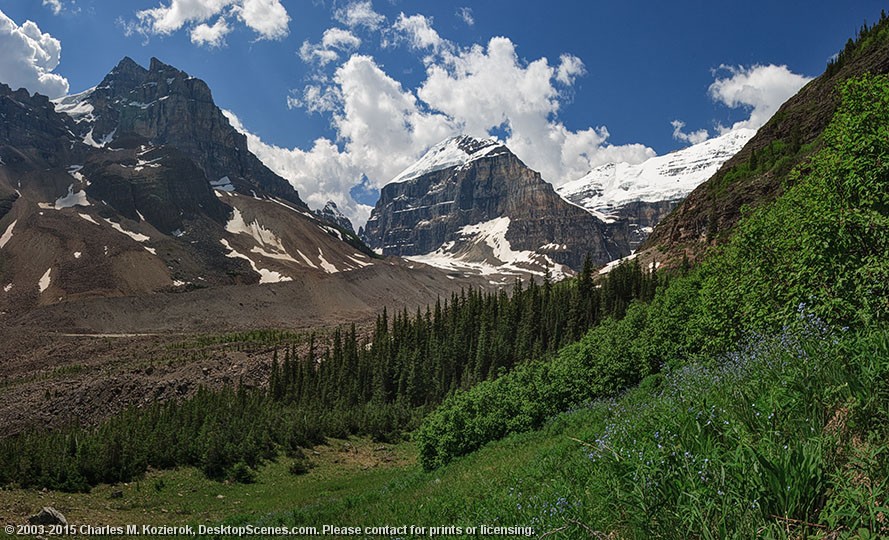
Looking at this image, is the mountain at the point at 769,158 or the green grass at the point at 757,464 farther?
the mountain at the point at 769,158

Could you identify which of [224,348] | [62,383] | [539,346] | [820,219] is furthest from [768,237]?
[224,348]

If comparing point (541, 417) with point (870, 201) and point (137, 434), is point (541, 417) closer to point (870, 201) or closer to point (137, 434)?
point (870, 201)

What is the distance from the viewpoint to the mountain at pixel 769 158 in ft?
350

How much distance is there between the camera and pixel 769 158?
393ft

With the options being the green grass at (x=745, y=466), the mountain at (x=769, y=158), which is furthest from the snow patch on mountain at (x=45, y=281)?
the green grass at (x=745, y=466)

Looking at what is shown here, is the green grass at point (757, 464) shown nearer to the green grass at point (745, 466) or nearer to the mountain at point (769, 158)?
the green grass at point (745, 466)

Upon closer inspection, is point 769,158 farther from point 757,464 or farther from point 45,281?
point 45,281

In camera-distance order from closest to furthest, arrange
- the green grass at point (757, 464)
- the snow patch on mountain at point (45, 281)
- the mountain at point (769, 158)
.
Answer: the green grass at point (757, 464), the mountain at point (769, 158), the snow patch on mountain at point (45, 281)

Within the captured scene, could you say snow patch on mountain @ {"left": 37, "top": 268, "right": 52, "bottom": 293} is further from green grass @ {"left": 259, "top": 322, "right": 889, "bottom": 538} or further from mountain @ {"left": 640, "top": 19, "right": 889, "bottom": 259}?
green grass @ {"left": 259, "top": 322, "right": 889, "bottom": 538}

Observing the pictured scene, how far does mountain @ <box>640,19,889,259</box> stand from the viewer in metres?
107

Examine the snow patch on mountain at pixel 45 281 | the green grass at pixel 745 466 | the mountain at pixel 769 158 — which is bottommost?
the green grass at pixel 745 466

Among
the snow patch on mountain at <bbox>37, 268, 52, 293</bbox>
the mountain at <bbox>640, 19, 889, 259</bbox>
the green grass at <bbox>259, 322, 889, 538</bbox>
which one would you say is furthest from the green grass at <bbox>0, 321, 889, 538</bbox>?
the snow patch on mountain at <bbox>37, 268, 52, 293</bbox>

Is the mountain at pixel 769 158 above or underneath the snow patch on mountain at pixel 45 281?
above

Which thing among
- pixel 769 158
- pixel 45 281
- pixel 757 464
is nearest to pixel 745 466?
pixel 757 464
